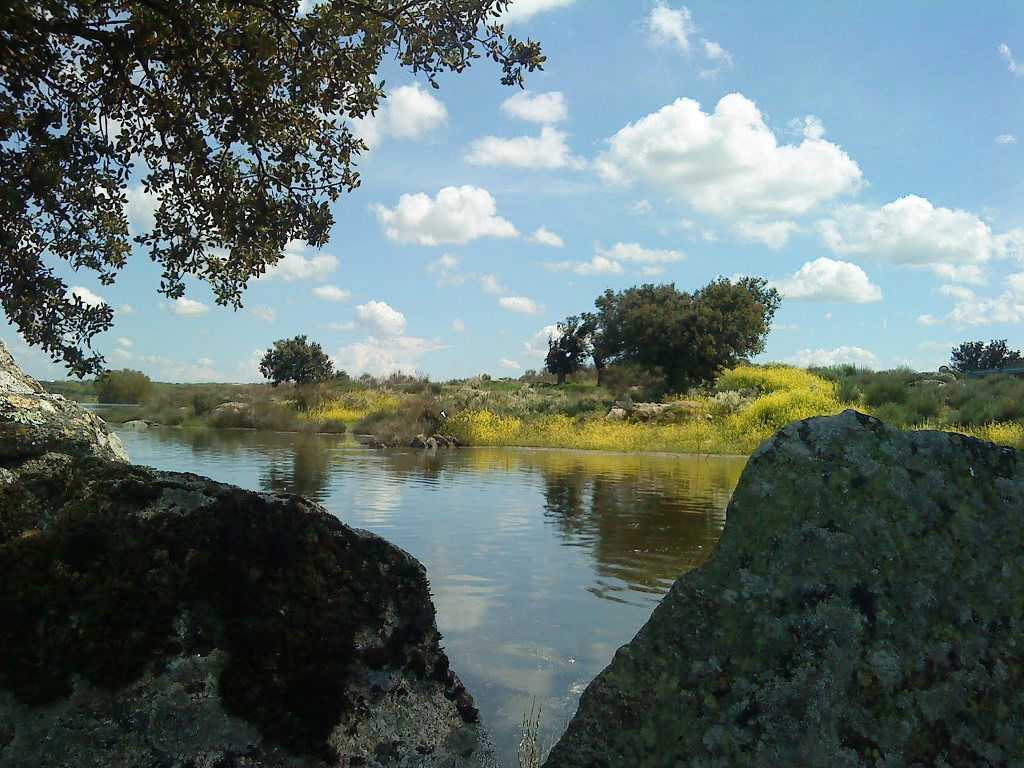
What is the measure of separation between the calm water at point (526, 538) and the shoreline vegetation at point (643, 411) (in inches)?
281

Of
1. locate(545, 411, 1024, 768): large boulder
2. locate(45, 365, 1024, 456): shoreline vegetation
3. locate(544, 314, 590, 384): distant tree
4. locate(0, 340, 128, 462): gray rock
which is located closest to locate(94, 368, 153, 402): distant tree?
locate(45, 365, 1024, 456): shoreline vegetation

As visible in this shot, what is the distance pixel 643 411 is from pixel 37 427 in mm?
33930

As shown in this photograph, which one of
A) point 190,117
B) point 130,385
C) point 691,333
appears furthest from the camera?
point 130,385

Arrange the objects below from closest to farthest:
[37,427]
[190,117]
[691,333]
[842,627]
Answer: [842,627]
[37,427]
[190,117]
[691,333]

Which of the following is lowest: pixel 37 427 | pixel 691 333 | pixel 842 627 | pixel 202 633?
pixel 202 633

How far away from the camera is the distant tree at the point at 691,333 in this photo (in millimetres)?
43000

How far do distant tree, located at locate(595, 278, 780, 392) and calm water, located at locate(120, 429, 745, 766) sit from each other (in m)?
18.7

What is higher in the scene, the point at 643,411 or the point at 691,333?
the point at 691,333

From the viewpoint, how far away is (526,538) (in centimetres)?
1076

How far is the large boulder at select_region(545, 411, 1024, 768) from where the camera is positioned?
8.31 ft

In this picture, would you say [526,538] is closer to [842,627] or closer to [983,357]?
[842,627]

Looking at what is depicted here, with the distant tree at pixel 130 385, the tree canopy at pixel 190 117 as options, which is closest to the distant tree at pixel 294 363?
the distant tree at pixel 130 385

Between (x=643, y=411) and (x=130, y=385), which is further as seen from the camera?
(x=130, y=385)

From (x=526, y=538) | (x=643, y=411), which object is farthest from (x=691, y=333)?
(x=526, y=538)
